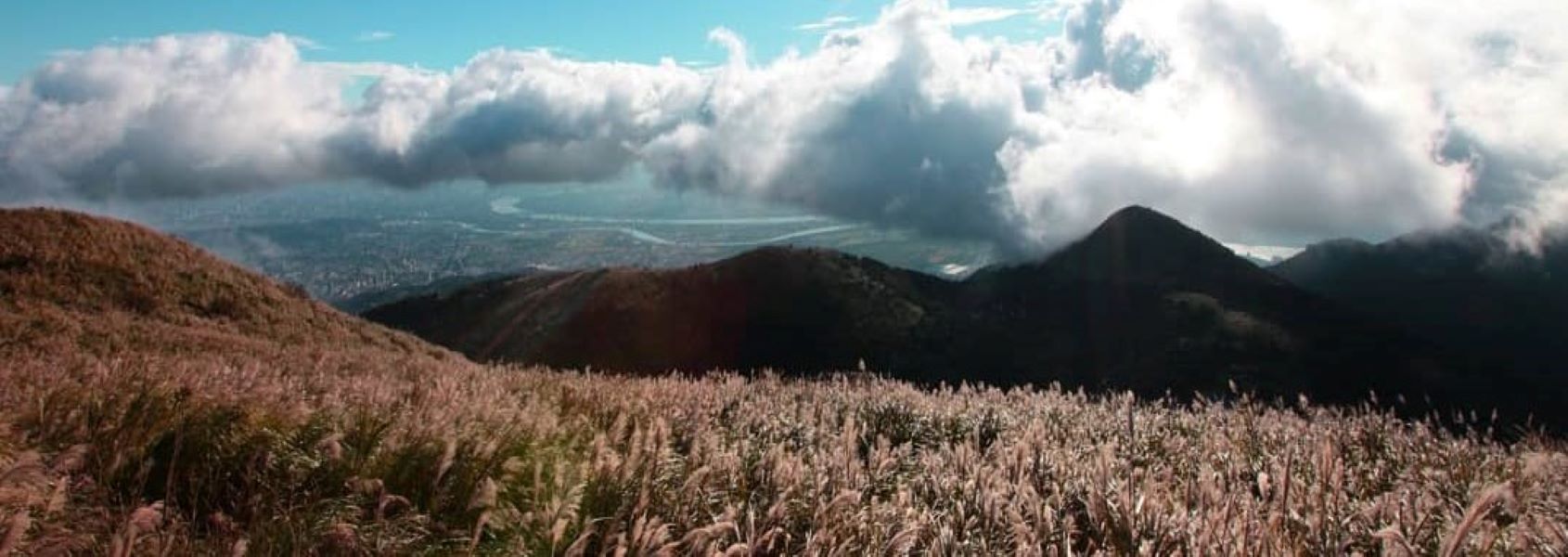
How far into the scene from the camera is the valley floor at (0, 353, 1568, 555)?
149 inches

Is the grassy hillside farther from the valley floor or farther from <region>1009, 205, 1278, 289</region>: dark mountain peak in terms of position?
<region>1009, 205, 1278, 289</region>: dark mountain peak

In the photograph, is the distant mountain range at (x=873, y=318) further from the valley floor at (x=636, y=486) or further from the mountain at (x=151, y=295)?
the valley floor at (x=636, y=486)

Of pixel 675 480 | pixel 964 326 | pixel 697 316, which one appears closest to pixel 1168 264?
pixel 964 326

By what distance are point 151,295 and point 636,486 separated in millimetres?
42167

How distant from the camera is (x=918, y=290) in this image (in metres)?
152

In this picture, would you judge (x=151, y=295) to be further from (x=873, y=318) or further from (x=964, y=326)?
(x=964, y=326)

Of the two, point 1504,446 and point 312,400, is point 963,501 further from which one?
point 1504,446

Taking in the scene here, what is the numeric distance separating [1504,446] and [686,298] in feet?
388

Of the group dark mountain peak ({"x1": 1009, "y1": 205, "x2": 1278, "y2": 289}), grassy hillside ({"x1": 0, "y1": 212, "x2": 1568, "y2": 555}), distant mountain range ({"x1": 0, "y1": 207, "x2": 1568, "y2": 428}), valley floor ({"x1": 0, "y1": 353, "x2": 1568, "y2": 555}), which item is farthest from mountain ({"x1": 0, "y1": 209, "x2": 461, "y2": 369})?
dark mountain peak ({"x1": 1009, "y1": 205, "x2": 1278, "y2": 289})

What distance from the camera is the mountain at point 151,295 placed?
3038 cm

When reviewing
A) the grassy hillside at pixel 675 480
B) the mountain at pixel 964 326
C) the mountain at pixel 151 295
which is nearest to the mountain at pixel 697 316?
the mountain at pixel 964 326

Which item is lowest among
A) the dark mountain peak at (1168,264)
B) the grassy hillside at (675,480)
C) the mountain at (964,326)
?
the mountain at (964,326)

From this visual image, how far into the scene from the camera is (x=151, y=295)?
125ft

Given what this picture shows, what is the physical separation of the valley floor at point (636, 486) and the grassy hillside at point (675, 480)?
21 mm
